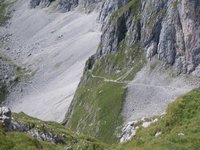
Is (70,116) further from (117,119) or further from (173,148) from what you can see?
(173,148)

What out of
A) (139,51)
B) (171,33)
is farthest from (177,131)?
(139,51)

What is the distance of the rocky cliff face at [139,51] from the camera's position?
6161 inches

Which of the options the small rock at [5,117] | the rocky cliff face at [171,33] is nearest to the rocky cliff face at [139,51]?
the rocky cliff face at [171,33]

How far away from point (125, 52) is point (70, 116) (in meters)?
33.8

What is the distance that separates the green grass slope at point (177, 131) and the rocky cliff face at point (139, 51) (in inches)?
4397

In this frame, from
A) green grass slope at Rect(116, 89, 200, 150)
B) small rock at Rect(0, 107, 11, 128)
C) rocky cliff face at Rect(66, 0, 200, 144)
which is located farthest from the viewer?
rocky cliff face at Rect(66, 0, 200, 144)

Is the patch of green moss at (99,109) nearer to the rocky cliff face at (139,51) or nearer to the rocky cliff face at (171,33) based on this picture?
the rocky cliff face at (139,51)

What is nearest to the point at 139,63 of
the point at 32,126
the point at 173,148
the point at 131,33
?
the point at 131,33

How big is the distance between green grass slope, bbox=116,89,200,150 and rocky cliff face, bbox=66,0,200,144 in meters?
112

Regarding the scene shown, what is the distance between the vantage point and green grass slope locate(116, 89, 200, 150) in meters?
28.0

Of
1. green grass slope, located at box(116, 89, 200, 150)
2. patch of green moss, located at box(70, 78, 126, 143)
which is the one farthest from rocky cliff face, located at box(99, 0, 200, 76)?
green grass slope, located at box(116, 89, 200, 150)

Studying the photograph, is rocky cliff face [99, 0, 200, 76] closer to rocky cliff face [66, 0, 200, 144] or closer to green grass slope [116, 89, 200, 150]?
rocky cliff face [66, 0, 200, 144]

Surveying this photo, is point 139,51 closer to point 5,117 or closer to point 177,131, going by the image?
point 5,117

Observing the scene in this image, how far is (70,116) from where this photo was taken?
185 meters
